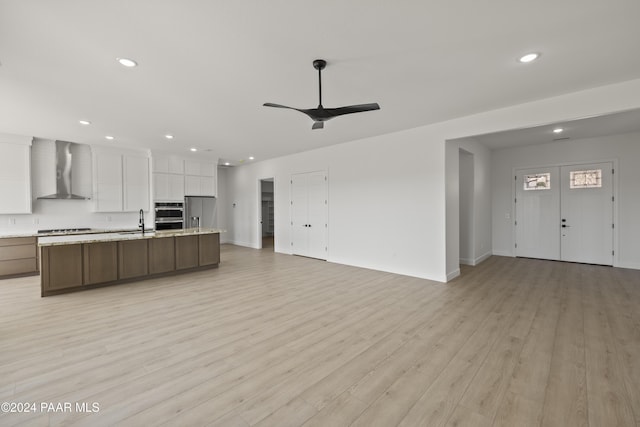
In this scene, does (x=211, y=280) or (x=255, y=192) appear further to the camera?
(x=255, y=192)

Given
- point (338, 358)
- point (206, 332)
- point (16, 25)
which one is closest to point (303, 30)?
point (16, 25)

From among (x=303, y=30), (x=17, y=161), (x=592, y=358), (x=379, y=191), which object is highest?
(x=303, y=30)

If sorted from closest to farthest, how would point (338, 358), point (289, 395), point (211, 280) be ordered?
point (289, 395), point (338, 358), point (211, 280)

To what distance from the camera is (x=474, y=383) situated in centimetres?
210

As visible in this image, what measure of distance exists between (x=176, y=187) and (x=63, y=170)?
2.30m

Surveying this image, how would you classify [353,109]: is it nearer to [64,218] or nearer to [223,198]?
[64,218]

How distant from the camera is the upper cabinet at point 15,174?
5.38 m

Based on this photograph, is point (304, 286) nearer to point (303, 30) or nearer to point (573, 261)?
point (303, 30)

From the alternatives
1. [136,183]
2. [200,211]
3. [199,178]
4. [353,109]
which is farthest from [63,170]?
[353,109]

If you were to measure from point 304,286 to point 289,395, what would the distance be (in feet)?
8.73

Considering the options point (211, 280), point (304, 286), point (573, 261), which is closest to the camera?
point (304, 286)

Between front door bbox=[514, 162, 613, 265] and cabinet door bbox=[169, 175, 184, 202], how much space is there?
353 inches

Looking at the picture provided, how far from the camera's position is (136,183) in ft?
22.9

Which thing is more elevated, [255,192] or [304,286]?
[255,192]
